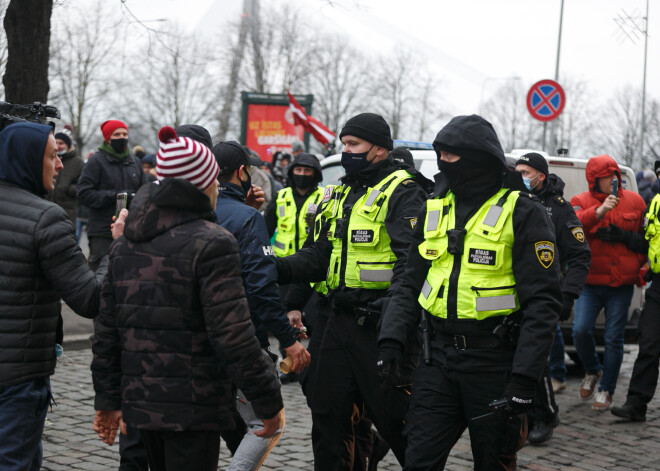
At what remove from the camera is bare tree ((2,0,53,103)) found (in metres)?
7.32

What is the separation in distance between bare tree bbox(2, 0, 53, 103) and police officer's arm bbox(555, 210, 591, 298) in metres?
4.42

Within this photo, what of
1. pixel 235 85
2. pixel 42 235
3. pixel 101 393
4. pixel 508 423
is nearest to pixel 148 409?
pixel 101 393

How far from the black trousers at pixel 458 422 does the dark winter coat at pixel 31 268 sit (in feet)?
5.12

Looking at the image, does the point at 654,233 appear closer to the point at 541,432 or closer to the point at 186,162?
the point at 541,432

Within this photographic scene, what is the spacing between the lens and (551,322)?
3.95m

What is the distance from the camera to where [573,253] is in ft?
23.8

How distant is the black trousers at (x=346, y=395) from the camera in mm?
4895

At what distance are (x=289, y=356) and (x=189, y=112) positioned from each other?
5317 cm

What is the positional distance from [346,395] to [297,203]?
12.5ft

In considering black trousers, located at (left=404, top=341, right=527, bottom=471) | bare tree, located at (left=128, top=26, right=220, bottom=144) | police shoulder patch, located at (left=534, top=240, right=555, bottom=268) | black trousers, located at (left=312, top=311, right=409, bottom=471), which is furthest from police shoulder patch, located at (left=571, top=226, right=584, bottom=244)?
bare tree, located at (left=128, top=26, right=220, bottom=144)

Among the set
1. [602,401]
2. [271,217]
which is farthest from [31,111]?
[602,401]

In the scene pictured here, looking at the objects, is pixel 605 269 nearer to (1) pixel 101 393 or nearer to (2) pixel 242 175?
(2) pixel 242 175

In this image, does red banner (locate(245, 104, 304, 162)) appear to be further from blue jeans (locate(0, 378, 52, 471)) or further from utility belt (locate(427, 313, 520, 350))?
blue jeans (locate(0, 378, 52, 471))

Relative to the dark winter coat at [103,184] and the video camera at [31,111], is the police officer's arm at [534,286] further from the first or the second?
the dark winter coat at [103,184]
